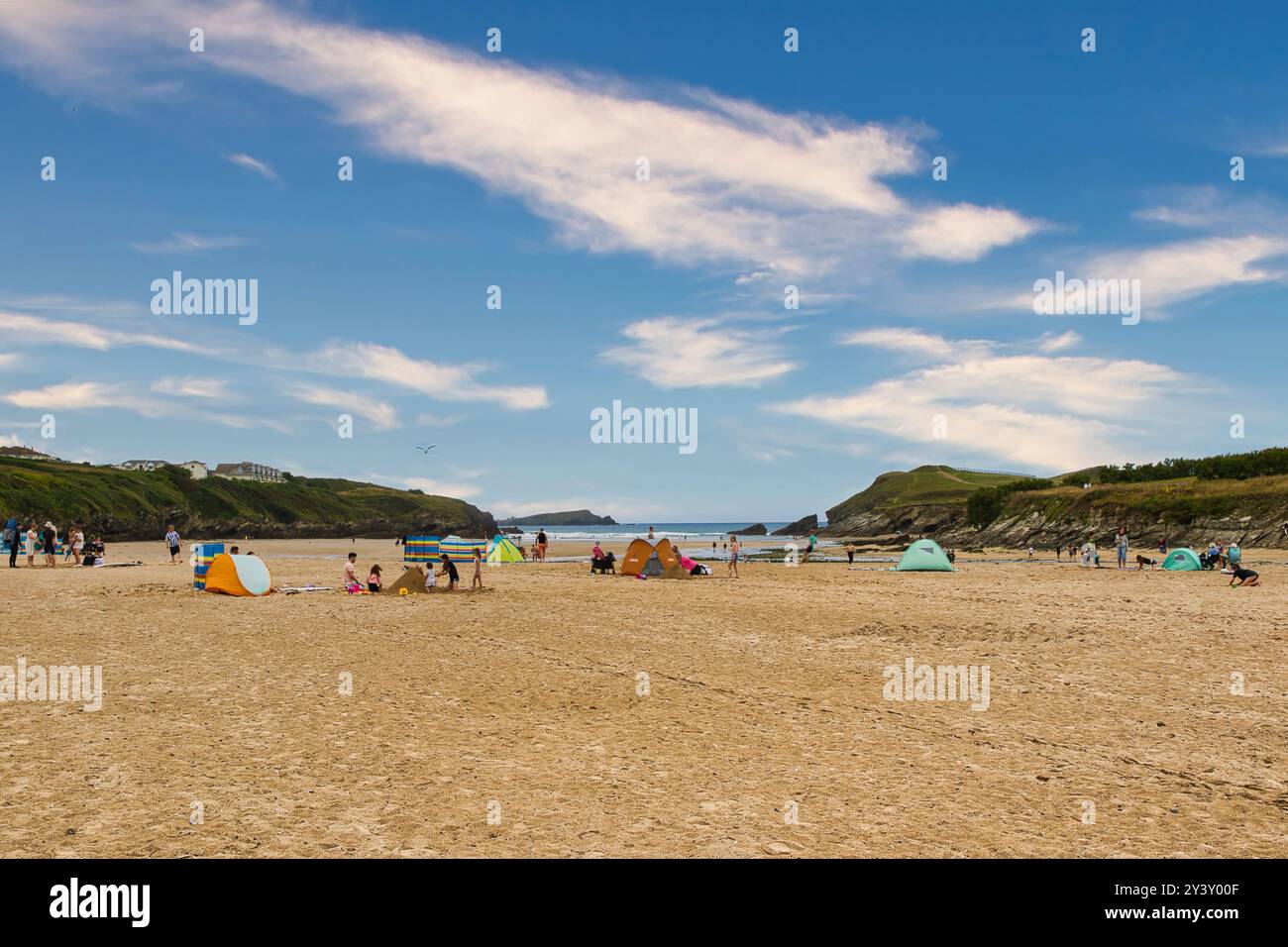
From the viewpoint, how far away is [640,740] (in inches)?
395

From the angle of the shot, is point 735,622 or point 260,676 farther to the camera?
point 735,622

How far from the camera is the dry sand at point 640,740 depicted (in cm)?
693

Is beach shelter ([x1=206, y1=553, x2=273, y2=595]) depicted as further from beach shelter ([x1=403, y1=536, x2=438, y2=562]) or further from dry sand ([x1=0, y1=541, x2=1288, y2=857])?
beach shelter ([x1=403, y1=536, x2=438, y2=562])

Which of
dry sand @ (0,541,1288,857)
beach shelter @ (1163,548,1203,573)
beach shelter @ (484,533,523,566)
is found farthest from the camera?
beach shelter @ (484,533,523,566)

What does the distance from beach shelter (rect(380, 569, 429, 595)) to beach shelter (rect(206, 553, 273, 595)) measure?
156 inches

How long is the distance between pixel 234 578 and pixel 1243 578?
35835 millimetres

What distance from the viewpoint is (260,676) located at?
1350cm

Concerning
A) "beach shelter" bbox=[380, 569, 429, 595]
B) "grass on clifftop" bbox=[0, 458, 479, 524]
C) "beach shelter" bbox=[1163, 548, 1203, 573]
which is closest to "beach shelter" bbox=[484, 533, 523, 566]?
"beach shelter" bbox=[380, 569, 429, 595]

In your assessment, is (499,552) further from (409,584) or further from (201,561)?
(201,561)

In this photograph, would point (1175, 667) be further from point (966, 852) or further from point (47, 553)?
point (47, 553)

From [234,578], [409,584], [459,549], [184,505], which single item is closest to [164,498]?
[184,505]

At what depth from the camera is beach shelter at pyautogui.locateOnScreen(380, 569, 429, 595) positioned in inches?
1086

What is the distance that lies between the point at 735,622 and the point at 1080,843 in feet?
47.8
